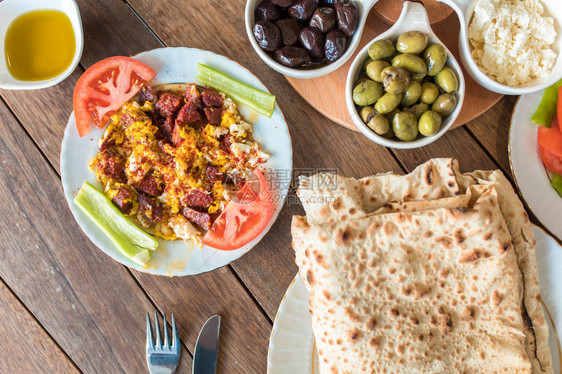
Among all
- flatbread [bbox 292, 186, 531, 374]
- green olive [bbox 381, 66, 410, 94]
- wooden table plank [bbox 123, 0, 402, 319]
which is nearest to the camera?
flatbread [bbox 292, 186, 531, 374]

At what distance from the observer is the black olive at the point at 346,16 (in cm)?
169

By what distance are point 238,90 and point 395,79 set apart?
28.0 inches

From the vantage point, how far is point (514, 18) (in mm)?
1700

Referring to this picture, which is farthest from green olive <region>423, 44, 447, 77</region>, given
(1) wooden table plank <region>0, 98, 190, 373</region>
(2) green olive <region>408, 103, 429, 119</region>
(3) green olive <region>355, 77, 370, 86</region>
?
(1) wooden table plank <region>0, 98, 190, 373</region>

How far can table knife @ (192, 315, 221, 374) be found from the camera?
191 centimetres

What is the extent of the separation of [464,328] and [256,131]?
1214 mm

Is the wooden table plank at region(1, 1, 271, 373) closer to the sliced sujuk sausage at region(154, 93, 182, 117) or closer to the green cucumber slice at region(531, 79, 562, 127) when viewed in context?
the sliced sujuk sausage at region(154, 93, 182, 117)

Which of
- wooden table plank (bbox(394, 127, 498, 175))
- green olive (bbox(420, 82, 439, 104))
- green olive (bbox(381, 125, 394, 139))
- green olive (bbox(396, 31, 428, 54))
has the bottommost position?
wooden table plank (bbox(394, 127, 498, 175))

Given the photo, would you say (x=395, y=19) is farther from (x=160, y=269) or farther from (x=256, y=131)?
(x=160, y=269)

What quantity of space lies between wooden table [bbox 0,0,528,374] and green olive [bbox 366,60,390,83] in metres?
0.33

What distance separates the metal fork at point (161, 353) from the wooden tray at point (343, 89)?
1288 mm

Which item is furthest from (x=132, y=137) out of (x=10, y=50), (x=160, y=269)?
(x=10, y=50)

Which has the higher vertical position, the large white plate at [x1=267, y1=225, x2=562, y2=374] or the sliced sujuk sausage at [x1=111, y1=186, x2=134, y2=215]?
the sliced sujuk sausage at [x1=111, y1=186, x2=134, y2=215]

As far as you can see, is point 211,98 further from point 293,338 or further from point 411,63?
point 293,338
